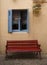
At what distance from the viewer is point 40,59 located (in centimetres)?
1112

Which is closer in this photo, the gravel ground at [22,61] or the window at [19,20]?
the gravel ground at [22,61]

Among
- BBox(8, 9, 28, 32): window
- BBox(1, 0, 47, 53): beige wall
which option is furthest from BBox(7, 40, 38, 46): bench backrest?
BBox(8, 9, 28, 32): window

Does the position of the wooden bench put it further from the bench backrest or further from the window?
the window

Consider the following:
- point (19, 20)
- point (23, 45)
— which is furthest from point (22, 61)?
point (19, 20)

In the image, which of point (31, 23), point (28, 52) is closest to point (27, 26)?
point (31, 23)

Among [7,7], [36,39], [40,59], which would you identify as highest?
[7,7]

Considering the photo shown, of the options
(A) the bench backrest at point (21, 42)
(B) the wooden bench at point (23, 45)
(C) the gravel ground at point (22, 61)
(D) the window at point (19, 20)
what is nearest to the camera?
(C) the gravel ground at point (22, 61)

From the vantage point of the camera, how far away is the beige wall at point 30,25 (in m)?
11.7

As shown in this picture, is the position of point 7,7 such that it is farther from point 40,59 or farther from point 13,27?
point 40,59

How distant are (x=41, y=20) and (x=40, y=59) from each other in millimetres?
1794

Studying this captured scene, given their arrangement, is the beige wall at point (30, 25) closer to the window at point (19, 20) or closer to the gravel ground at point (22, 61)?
the window at point (19, 20)

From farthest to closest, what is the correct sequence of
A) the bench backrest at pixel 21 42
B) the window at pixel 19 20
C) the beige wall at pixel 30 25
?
the window at pixel 19 20 → the beige wall at pixel 30 25 → the bench backrest at pixel 21 42

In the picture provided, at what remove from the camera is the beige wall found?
11719mm

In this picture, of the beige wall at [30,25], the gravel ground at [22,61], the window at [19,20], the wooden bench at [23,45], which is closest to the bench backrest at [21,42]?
the wooden bench at [23,45]
